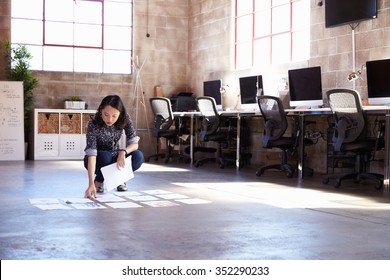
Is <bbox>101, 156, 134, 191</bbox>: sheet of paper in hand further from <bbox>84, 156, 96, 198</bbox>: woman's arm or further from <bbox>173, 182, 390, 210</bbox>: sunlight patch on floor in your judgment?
<bbox>173, 182, 390, 210</bbox>: sunlight patch on floor

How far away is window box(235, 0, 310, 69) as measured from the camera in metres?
8.62

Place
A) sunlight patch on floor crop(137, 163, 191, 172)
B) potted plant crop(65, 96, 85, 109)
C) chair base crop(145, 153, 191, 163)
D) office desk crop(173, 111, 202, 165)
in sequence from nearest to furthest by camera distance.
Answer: sunlight patch on floor crop(137, 163, 191, 172) → office desk crop(173, 111, 202, 165) → chair base crop(145, 153, 191, 163) → potted plant crop(65, 96, 85, 109)

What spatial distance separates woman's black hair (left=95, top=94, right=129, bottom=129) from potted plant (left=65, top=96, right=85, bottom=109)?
520 cm

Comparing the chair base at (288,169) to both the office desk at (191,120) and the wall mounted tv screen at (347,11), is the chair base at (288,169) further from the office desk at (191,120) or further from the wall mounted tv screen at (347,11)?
the office desk at (191,120)

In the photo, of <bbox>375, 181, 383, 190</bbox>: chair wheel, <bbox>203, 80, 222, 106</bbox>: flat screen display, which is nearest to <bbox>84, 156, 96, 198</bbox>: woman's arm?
<bbox>375, 181, 383, 190</bbox>: chair wheel

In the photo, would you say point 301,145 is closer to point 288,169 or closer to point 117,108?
point 288,169

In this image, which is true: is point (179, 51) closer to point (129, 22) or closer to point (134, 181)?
point (129, 22)

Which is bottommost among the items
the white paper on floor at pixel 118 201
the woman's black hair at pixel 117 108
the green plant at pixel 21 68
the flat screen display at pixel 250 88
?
the white paper on floor at pixel 118 201

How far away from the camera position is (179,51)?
11359 millimetres

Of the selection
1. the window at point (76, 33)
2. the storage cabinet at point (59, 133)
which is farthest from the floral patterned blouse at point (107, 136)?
the window at point (76, 33)

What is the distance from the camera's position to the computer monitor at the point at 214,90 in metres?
9.73


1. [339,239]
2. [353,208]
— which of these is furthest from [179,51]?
[339,239]

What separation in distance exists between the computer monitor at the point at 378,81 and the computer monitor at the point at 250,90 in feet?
6.90
